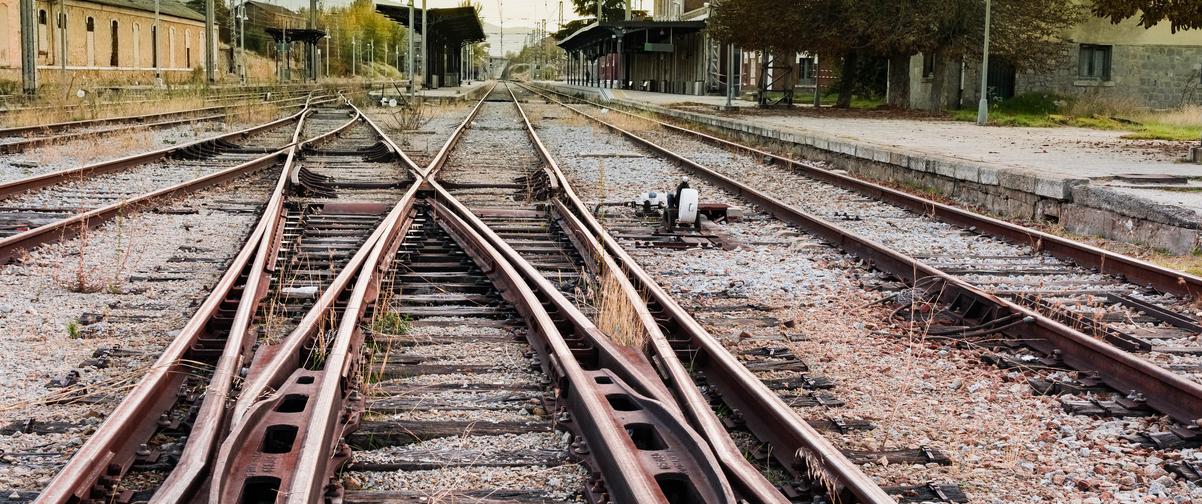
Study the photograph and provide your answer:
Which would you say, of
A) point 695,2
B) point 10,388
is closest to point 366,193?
point 10,388

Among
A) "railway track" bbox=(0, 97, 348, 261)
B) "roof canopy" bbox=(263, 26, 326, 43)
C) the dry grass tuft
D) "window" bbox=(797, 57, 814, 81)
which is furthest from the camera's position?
"roof canopy" bbox=(263, 26, 326, 43)

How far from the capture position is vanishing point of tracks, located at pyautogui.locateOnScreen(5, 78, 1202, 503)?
3.67m

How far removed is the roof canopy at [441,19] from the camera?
48.0 m

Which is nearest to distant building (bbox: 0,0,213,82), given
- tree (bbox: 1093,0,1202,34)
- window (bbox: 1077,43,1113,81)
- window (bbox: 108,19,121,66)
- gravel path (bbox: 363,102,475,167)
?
window (bbox: 108,19,121,66)

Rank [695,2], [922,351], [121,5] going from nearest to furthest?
[922,351]
[121,5]
[695,2]

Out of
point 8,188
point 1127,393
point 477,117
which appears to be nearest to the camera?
point 1127,393

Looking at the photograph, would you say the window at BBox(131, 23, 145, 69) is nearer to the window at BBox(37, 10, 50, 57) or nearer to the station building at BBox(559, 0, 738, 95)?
the window at BBox(37, 10, 50, 57)

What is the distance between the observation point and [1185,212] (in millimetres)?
9625

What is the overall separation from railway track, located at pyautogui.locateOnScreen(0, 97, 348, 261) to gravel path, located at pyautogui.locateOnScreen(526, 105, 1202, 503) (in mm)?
4333

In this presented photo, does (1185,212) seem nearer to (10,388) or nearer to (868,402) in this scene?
(868,402)

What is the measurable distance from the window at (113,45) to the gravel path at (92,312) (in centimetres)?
5171

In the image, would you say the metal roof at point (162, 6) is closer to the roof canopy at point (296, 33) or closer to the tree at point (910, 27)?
the roof canopy at point (296, 33)

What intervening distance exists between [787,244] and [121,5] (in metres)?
55.3

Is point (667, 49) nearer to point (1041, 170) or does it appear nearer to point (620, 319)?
point (1041, 170)
